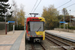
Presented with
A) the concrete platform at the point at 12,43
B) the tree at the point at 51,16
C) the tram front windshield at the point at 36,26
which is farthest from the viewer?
the tree at the point at 51,16

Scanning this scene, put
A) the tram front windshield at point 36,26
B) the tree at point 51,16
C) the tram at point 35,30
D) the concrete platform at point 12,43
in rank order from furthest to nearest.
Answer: the tree at point 51,16 < the tram front windshield at point 36,26 < the tram at point 35,30 < the concrete platform at point 12,43

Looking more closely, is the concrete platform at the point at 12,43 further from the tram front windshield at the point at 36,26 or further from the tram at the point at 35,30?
the tram front windshield at the point at 36,26

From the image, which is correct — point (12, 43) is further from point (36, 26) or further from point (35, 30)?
point (36, 26)

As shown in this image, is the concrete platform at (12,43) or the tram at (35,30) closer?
the concrete platform at (12,43)

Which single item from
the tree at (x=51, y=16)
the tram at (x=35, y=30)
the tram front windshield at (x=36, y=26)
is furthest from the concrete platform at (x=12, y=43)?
the tree at (x=51, y=16)

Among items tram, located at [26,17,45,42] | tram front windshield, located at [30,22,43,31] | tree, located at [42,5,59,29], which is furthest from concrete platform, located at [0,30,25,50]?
tree, located at [42,5,59,29]

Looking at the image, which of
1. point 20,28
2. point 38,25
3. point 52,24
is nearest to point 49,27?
point 52,24

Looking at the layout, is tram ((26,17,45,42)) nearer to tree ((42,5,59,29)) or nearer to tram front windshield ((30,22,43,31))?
tram front windshield ((30,22,43,31))

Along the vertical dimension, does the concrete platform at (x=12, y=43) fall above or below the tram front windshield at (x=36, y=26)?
below

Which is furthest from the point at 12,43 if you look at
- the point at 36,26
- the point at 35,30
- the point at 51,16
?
the point at 51,16

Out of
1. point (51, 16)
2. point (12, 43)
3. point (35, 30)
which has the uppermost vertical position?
point (51, 16)

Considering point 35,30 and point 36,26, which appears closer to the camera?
point 35,30

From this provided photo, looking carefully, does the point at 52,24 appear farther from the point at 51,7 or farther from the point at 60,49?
the point at 60,49

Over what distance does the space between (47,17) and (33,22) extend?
36.6 meters
